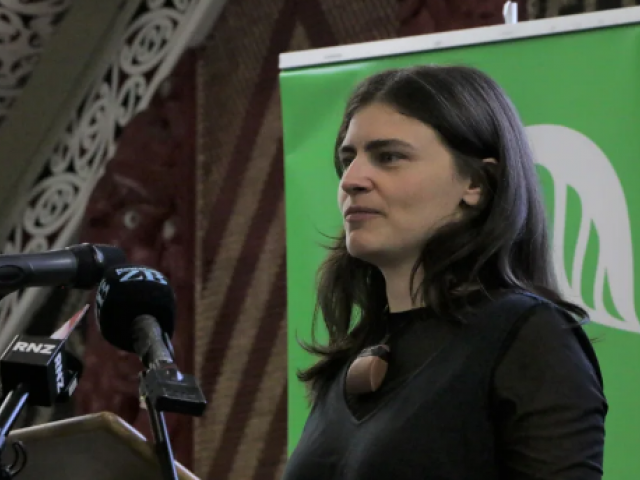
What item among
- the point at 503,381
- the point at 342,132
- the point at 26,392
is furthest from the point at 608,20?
the point at 26,392

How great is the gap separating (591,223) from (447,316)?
59 centimetres

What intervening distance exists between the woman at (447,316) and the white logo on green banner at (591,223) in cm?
40

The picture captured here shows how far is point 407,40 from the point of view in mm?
1988

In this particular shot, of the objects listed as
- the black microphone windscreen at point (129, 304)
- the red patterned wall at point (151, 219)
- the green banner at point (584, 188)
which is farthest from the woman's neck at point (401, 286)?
the red patterned wall at point (151, 219)

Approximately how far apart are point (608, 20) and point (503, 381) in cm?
88

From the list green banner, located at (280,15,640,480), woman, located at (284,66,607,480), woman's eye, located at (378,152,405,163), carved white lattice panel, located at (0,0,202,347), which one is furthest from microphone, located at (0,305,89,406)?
carved white lattice panel, located at (0,0,202,347)

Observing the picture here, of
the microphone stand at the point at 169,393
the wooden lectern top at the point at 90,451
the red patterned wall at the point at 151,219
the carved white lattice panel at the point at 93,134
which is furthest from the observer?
the carved white lattice panel at the point at 93,134

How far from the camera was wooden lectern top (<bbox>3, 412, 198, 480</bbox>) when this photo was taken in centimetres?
117

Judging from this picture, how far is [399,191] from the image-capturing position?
1.28 metres

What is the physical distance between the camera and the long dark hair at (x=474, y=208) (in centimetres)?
128

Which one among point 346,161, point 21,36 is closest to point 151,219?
point 21,36

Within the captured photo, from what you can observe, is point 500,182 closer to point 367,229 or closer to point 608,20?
point 367,229

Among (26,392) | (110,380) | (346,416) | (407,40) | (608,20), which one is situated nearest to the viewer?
(26,392)

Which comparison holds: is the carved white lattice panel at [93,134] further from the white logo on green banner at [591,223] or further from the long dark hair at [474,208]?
the long dark hair at [474,208]
